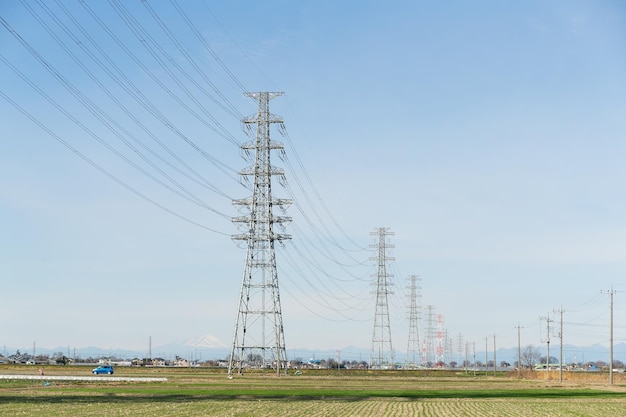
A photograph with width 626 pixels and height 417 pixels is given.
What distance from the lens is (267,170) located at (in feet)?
334

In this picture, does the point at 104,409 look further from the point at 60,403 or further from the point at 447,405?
the point at 447,405

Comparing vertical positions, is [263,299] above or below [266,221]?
below

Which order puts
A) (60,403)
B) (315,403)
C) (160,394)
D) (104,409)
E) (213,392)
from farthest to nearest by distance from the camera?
1. (213,392)
2. (160,394)
3. (315,403)
4. (60,403)
5. (104,409)

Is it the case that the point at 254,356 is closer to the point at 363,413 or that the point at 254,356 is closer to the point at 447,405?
the point at 447,405

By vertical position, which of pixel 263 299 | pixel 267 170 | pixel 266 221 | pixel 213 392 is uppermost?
pixel 267 170

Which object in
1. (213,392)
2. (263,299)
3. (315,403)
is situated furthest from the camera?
(263,299)

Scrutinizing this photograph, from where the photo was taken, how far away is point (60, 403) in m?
52.0

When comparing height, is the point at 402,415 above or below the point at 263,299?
below

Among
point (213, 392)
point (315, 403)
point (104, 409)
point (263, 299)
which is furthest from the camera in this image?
point (263, 299)

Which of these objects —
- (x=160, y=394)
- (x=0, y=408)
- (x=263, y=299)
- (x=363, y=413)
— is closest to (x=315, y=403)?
(x=363, y=413)

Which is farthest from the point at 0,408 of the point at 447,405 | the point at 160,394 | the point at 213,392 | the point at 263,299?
the point at 263,299

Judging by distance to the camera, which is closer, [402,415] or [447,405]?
[402,415]

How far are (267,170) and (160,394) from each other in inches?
1717

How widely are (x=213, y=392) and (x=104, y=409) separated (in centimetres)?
2289
